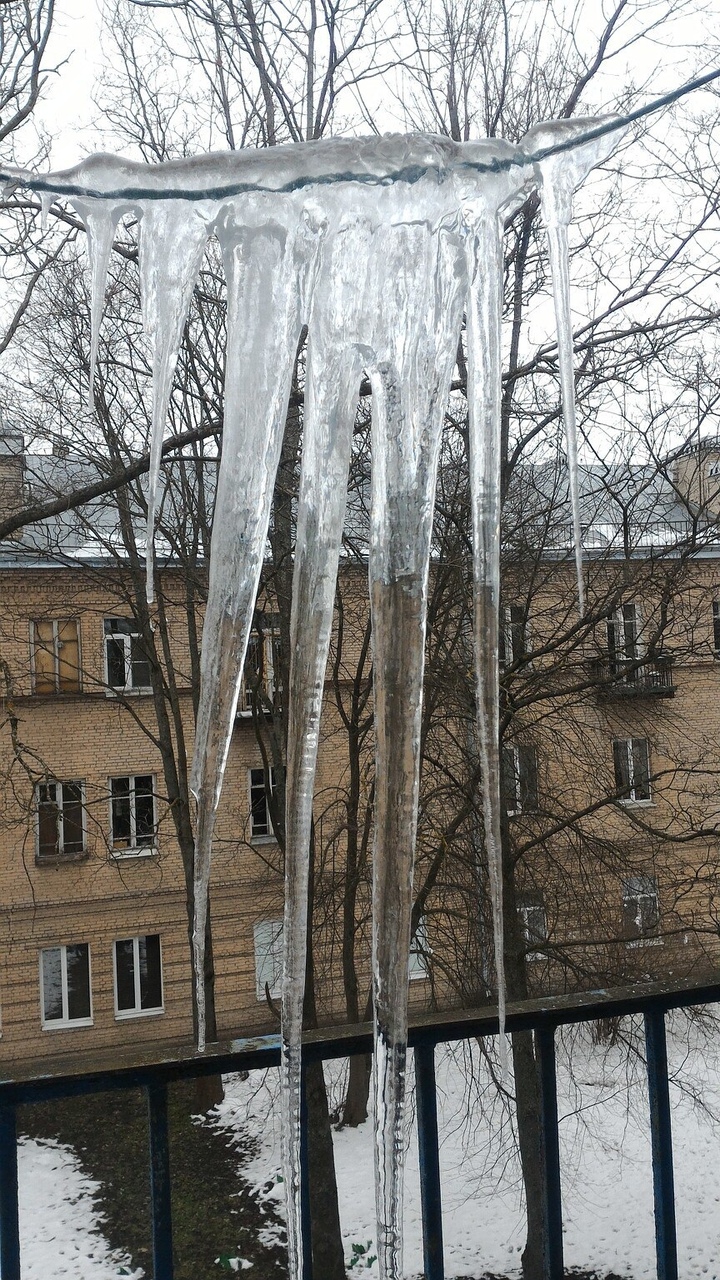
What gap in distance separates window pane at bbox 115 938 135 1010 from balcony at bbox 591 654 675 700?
880 centimetres

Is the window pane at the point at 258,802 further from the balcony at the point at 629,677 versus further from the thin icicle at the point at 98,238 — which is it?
the thin icicle at the point at 98,238

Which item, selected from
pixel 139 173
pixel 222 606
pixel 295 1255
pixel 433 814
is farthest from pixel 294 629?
pixel 433 814

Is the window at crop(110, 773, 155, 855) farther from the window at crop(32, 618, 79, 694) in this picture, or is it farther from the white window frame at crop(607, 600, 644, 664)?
the white window frame at crop(607, 600, 644, 664)

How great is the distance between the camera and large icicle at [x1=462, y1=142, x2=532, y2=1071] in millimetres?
1124

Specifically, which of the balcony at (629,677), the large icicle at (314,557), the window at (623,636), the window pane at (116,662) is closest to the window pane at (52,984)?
the window pane at (116,662)

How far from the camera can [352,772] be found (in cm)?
887

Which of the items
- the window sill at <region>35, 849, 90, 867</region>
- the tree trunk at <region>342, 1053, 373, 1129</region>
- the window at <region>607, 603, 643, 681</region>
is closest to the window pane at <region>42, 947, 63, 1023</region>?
the window sill at <region>35, 849, 90, 867</region>

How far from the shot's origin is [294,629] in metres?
1.14

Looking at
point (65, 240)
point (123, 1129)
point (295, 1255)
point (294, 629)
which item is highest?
point (65, 240)

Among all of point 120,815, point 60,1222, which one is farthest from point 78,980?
point 60,1222

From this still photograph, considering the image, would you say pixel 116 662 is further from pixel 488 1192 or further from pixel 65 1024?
pixel 488 1192

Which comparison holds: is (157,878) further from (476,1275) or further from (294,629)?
(294,629)

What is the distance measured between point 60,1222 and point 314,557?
11136mm

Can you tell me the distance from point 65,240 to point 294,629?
5999 mm
